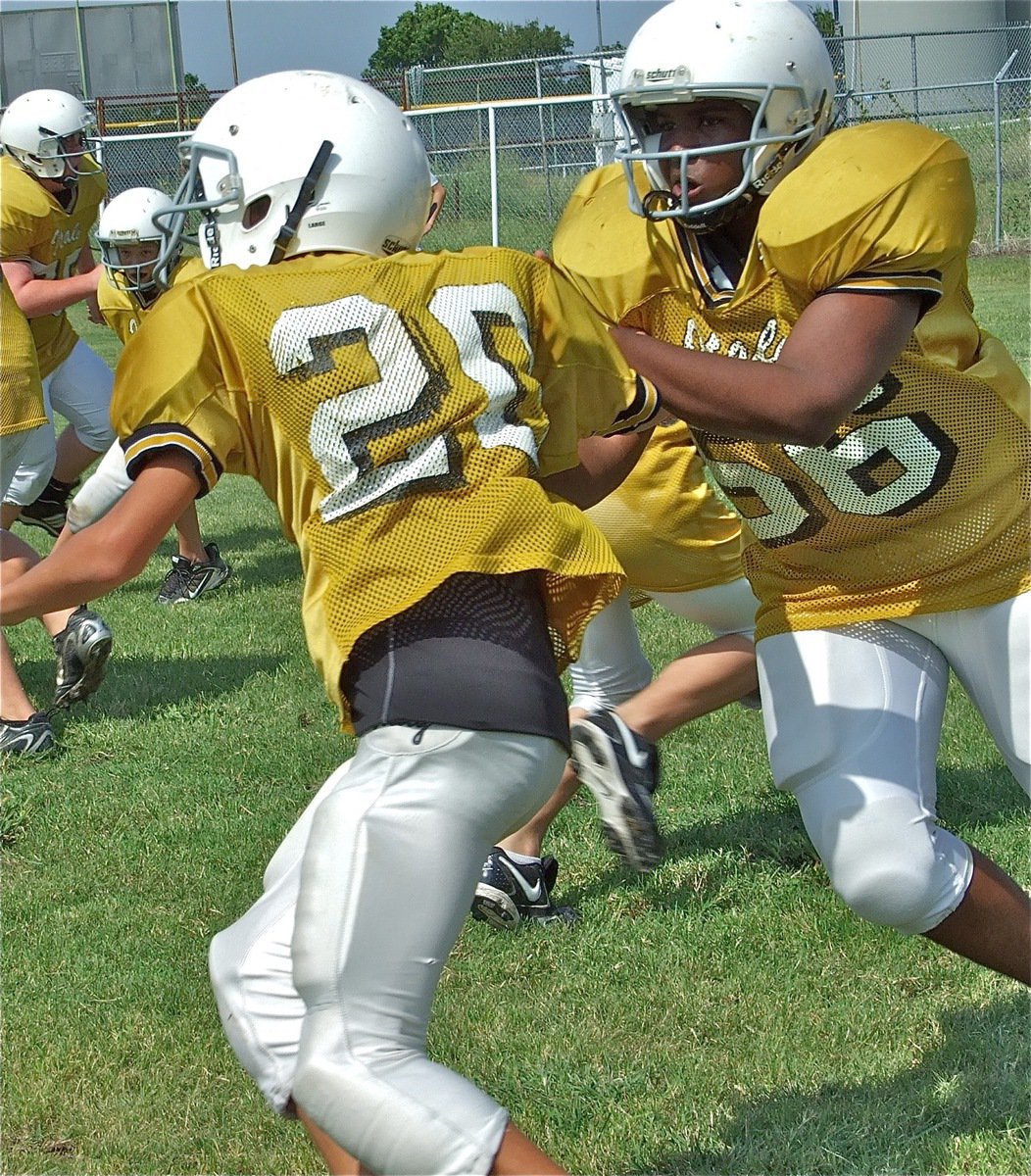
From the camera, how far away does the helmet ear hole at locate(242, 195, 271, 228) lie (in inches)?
94.2

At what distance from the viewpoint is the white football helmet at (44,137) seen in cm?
700

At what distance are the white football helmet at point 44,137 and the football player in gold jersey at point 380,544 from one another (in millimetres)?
5063

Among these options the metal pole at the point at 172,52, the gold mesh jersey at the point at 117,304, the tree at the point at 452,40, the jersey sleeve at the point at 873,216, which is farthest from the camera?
the tree at the point at 452,40

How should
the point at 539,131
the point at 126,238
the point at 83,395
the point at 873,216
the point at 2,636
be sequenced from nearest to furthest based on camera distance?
the point at 873,216
the point at 2,636
the point at 126,238
the point at 83,395
the point at 539,131

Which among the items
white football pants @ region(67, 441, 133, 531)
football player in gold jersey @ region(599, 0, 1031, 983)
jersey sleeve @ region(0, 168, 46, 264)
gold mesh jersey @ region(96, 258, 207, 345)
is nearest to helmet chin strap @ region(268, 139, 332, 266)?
football player in gold jersey @ region(599, 0, 1031, 983)

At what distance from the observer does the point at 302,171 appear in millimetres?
2340

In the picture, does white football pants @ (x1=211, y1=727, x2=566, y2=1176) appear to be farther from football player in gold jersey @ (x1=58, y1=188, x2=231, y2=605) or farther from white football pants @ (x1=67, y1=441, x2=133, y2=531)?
football player in gold jersey @ (x1=58, y1=188, x2=231, y2=605)

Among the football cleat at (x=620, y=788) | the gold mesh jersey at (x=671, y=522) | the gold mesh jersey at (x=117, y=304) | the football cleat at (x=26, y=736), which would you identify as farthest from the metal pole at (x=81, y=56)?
the football cleat at (x=620, y=788)

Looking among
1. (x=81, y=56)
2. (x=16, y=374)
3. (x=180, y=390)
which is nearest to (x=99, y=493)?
(x=16, y=374)

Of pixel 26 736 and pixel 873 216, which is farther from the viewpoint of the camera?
pixel 26 736

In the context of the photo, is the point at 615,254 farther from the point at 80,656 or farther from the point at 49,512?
the point at 49,512

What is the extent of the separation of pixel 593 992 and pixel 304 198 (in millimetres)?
1890

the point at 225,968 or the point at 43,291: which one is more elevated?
the point at 43,291

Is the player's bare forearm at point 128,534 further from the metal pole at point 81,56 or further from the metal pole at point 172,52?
the metal pole at point 81,56
